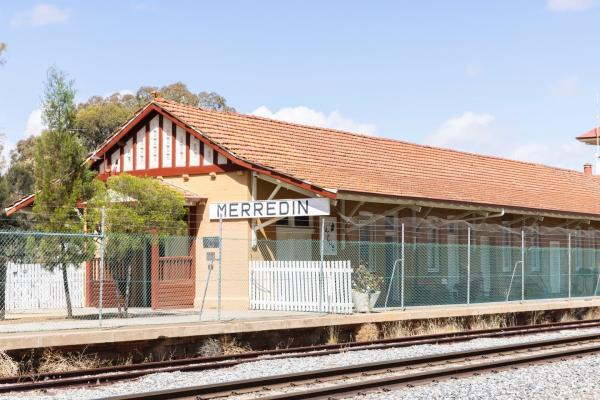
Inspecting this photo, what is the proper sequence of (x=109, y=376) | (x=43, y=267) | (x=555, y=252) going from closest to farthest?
(x=109, y=376) < (x=43, y=267) < (x=555, y=252)

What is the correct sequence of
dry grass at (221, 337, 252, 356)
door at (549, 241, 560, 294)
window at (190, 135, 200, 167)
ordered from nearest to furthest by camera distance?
1. dry grass at (221, 337, 252, 356)
2. window at (190, 135, 200, 167)
3. door at (549, 241, 560, 294)

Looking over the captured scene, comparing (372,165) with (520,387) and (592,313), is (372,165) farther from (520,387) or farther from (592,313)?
(520,387)

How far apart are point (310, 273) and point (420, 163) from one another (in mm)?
10393

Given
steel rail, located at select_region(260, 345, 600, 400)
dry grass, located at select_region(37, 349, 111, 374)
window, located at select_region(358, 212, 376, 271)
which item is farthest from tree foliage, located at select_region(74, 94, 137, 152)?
steel rail, located at select_region(260, 345, 600, 400)

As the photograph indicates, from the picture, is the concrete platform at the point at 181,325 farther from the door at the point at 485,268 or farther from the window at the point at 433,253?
the door at the point at 485,268

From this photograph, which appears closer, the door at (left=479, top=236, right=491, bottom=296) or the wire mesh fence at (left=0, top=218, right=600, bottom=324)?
the wire mesh fence at (left=0, top=218, right=600, bottom=324)

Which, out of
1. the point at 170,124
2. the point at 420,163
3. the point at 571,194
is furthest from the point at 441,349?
the point at 571,194

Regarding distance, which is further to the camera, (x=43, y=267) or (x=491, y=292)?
(x=491, y=292)

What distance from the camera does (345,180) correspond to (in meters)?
22.5

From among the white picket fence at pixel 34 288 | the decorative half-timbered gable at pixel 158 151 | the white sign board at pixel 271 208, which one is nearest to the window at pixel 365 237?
the white sign board at pixel 271 208

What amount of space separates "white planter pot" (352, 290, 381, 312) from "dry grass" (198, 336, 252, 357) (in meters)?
3.78

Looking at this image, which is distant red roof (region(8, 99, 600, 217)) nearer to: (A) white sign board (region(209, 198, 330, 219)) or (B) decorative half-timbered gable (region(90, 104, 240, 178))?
(B) decorative half-timbered gable (region(90, 104, 240, 178))

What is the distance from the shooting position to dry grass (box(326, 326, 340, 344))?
18375 mm

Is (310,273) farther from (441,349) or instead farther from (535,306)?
(535,306)
